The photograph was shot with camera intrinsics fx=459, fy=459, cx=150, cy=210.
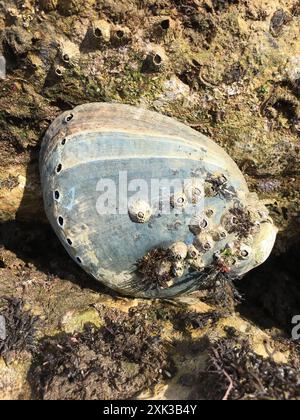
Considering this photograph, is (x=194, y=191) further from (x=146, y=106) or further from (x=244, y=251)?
(x=146, y=106)

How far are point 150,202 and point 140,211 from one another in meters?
0.12

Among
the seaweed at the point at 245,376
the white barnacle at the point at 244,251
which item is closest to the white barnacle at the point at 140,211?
the white barnacle at the point at 244,251

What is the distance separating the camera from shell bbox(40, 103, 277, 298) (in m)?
3.90

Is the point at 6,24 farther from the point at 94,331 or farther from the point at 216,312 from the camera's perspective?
the point at 216,312

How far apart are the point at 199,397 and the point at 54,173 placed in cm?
219

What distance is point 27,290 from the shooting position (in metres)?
4.38

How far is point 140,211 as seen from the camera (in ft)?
12.7

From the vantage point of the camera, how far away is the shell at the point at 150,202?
3900 mm

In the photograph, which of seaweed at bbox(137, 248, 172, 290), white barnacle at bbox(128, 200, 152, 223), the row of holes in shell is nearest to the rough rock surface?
the row of holes in shell

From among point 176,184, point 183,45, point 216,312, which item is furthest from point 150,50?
point 216,312

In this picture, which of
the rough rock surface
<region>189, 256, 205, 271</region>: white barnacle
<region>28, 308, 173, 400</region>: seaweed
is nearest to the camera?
<region>28, 308, 173, 400</region>: seaweed

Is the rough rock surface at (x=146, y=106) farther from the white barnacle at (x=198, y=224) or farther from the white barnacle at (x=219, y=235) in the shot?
the white barnacle at (x=198, y=224)

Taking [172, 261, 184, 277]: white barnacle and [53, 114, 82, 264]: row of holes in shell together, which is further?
[53, 114, 82, 264]: row of holes in shell

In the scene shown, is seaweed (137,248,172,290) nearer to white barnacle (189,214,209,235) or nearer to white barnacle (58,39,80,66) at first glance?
white barnacle (189,214,209,235)
